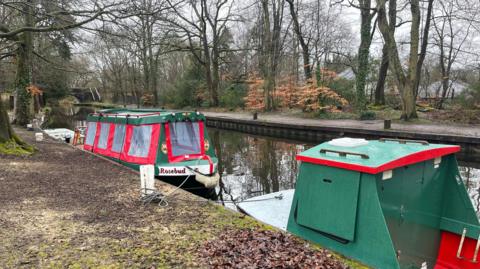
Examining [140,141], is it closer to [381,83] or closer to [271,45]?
[271,45]

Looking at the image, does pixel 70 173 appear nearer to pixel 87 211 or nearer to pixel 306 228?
pixel 87 211

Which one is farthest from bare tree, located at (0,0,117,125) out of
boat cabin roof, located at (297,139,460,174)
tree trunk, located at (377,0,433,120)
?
tree trunk, located at (377,0,433,120)

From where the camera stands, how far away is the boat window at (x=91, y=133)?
9.94 meters

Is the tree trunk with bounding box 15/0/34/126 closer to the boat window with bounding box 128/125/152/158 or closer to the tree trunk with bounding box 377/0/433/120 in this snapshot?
the boat window with bounding box 128/125/152/158

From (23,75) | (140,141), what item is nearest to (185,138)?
(140,141)

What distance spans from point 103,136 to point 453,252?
8340 millimetres

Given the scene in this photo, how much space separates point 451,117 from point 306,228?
Answer: 49.5ft

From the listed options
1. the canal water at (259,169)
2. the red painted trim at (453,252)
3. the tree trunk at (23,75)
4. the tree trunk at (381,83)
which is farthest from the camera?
the tree trunk at (381,83)

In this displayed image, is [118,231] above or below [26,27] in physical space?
below

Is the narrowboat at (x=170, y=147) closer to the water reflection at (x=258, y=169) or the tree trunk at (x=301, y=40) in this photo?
the water reflection at (x=258, y=169)

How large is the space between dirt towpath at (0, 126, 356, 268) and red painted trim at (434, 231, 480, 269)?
5.47 ft

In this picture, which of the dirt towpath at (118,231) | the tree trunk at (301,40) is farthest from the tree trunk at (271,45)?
the dirt towpath at (118,231)

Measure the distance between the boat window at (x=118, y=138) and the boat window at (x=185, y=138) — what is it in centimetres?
152

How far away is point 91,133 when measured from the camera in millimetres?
10148
